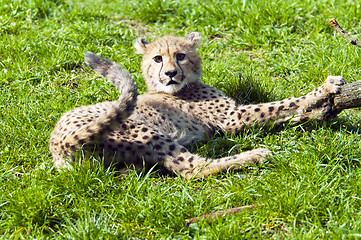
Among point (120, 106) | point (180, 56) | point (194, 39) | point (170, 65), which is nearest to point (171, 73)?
point (170, 65)

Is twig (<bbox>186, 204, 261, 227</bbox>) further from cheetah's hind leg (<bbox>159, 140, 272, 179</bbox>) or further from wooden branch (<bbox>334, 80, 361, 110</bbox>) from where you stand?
wooden branch (<bbox>334, 80, 361, 110</bbox>)

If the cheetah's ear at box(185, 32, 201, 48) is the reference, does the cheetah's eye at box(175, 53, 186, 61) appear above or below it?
below

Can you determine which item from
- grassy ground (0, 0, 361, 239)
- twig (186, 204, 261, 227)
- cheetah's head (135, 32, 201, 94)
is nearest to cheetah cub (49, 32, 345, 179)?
cheetah's head (135, 32, 201, 94)

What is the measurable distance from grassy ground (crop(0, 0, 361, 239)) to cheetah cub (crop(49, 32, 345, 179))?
14 centimetres

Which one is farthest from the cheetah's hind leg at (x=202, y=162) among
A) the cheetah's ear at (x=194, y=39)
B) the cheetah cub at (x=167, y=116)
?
the cheetah's ear at (x=194, y=39)

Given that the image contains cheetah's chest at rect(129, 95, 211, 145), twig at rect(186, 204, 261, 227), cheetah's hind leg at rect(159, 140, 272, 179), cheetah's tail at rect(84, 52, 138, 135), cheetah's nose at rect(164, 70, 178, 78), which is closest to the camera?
twig at rect(186, 204, 261, 227)

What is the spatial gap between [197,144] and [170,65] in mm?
836

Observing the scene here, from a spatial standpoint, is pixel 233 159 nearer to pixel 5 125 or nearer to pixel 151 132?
pixel 151 132

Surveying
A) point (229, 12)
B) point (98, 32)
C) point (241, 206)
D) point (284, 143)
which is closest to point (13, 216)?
point (241, 206)

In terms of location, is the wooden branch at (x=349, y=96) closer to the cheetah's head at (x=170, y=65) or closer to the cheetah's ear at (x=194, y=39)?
the cheetah's head at (x=170, y=65)

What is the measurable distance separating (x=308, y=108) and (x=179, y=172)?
1.36m

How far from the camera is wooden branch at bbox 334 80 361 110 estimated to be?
12.4ft

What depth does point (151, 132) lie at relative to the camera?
3838mm

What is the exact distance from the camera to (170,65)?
4.35 m
